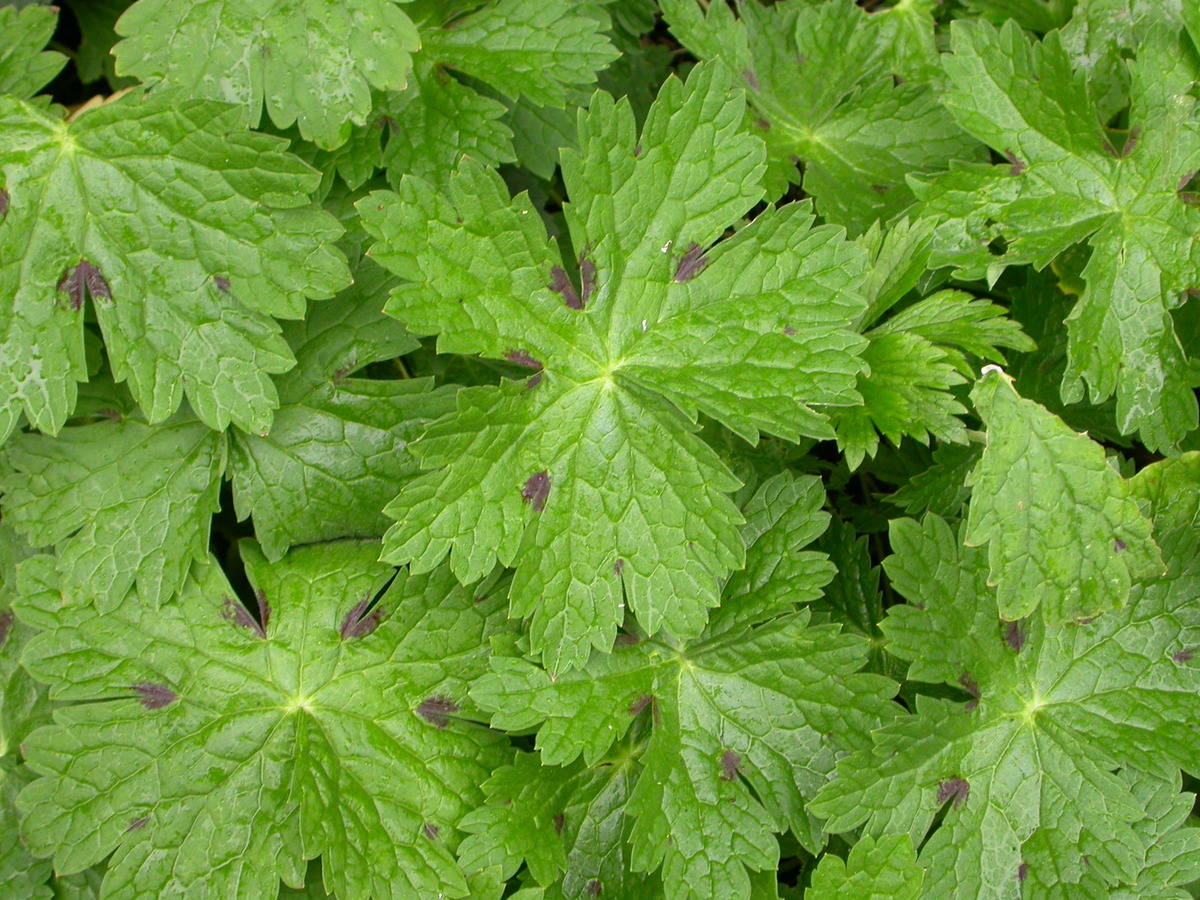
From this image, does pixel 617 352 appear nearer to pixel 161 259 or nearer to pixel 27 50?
pixel 161 259

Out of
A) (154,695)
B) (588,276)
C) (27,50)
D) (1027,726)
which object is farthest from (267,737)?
(27,50)

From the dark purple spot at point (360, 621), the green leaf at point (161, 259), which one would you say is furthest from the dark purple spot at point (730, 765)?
the green leaf at point (161, 259)

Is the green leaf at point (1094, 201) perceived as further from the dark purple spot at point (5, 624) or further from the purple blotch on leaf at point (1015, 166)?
the dark purple spot at point (5, 624)

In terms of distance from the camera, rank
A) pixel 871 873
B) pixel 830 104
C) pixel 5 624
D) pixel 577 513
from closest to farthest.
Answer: pixel 871 873 < pixel 577 513 < pixel 5 624 < pixel 830 104

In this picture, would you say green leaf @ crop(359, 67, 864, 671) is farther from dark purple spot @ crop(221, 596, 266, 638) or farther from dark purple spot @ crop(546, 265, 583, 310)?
dark purple spot @ crop(221, 596, 266, 638)

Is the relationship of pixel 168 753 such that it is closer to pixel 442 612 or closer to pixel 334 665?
pixel 334 665

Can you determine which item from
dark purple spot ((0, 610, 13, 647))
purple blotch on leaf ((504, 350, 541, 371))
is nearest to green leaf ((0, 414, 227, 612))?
dark purple spot ((0, 610, 13, 647))
